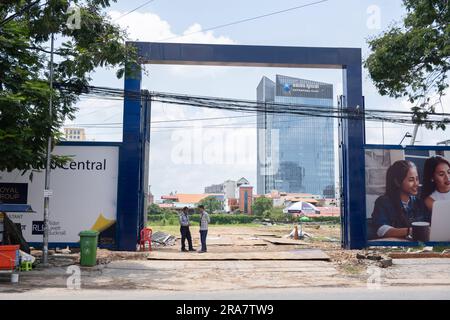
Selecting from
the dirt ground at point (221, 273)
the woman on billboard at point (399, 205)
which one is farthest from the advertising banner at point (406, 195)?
the dirt ground at point (221, 273)

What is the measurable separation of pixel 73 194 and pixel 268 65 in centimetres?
924

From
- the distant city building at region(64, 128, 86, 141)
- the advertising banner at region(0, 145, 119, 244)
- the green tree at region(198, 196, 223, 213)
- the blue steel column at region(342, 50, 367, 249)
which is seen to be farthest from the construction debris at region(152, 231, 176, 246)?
the green tree at region(198, 196, 223, 213)

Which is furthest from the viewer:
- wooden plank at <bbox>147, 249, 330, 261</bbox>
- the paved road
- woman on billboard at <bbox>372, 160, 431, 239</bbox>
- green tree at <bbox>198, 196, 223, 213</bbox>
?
green tree at <bbox>198, 196, 223, 213</bbox>

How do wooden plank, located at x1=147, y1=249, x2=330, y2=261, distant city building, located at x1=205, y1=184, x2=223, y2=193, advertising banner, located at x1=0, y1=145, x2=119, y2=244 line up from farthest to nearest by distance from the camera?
1. distant city building, located at x1=205, y1=184, x2=223, y2=193
2. advertising banner, located at x1=0, y1=145, x2=119, y2=244
3. wooden plank, located at x1=147, y1=249, x2=330, y2=261

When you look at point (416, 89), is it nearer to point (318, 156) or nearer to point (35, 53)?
point (35, 53)

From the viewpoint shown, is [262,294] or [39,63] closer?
[262,294]

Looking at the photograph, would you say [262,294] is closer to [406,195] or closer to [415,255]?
[415,255]

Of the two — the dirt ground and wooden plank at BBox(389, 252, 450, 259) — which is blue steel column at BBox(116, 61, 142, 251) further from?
wooden plank at BBox(389, 252, 450, 259)

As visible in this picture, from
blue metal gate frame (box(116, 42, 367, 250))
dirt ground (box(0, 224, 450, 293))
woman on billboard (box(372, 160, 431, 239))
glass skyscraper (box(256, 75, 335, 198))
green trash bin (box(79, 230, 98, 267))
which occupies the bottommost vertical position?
dirt ground (box(0, 224, 450, 293))

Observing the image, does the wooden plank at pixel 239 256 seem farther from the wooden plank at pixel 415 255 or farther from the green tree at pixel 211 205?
the green tree at pixel 211 205

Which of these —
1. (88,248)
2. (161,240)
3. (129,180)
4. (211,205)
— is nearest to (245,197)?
(211,205)

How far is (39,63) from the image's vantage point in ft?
51.2

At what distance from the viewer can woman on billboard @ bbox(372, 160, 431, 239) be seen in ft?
60.4

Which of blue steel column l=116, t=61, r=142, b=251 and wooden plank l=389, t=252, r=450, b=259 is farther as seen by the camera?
blue steel column l=116, t=61, r=142, b=251
